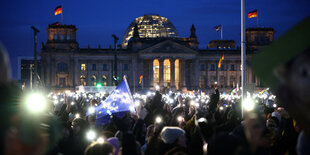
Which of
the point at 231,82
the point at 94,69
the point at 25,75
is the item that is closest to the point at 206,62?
the point at 231,82

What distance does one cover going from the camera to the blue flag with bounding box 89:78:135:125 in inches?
403

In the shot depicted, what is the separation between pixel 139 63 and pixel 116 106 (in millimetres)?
75458

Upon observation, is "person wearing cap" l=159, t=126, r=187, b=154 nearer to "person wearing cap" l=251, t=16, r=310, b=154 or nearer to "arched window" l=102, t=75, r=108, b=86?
"person wearing cap" l=251, t=16, r=310, b=154

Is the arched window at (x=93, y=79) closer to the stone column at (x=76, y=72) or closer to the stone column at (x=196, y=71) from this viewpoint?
the stone column at (x=76, y=72)

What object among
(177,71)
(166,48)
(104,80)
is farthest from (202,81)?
(104,80)

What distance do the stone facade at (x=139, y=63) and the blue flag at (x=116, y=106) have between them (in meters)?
69.6

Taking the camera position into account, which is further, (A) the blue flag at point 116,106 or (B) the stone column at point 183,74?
(B) the stone column at point 183,74

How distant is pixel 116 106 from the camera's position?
1040 centimetres

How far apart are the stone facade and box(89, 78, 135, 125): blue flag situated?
228ft

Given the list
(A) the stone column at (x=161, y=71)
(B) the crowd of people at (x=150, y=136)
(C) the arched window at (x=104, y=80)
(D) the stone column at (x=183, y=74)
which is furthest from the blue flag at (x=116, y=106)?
(C) the arched window at (x=104, y=80)

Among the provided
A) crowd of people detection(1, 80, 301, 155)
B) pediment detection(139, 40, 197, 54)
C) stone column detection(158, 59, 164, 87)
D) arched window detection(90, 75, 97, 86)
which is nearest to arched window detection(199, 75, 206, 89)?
pediment detection(139, 40, 197, 54)

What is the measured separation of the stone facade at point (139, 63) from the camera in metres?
82.9

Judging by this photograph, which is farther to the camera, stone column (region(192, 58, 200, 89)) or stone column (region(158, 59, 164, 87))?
stone column (region(192, 58, 200, 89))

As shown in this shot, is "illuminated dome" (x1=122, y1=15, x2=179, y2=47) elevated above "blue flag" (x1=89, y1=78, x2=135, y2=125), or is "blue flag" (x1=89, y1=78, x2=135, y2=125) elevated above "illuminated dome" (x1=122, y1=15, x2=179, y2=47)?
"illuminated dome" (x1=122, y1=15, x2=179, y2=47)
